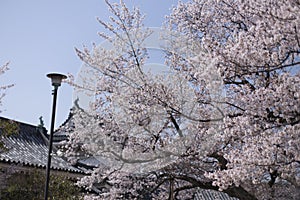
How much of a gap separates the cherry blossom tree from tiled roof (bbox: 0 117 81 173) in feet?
5.59

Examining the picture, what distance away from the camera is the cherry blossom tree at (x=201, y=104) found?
4555 millimetres

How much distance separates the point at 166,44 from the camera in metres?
6.98

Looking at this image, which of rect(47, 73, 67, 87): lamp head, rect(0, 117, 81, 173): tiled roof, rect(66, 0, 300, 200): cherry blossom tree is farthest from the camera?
rect(0, 117, 81, 173): tiled roof

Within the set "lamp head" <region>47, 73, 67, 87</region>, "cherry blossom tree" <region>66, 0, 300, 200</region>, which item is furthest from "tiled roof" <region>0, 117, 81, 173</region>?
"lamp head" <region>47, 73, 67, 87</region>

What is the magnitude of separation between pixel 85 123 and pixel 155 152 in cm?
150

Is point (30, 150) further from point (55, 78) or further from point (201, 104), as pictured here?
point (201, 104)

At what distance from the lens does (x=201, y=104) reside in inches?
237

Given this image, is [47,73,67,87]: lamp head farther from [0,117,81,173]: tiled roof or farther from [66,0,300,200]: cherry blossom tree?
[0,117,81,173]: tiled roof

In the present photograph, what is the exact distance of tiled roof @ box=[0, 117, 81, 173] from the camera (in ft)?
28.3

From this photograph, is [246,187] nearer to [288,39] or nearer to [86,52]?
[288,39]

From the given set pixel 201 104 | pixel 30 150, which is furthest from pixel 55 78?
pixel 30 150

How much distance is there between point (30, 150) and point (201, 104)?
5.93m

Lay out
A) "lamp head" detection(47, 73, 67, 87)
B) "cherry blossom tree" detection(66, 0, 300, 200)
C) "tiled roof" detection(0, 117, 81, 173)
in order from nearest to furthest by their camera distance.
A: "cherry blossom tree" detection(66, 0, 300, 200), "lamp head" detection(47, 73, 67, 87), "tiled roof" detection(0, 117, 81, 173)

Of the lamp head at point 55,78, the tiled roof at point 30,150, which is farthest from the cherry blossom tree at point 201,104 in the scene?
the tiled roof at point 30,150
